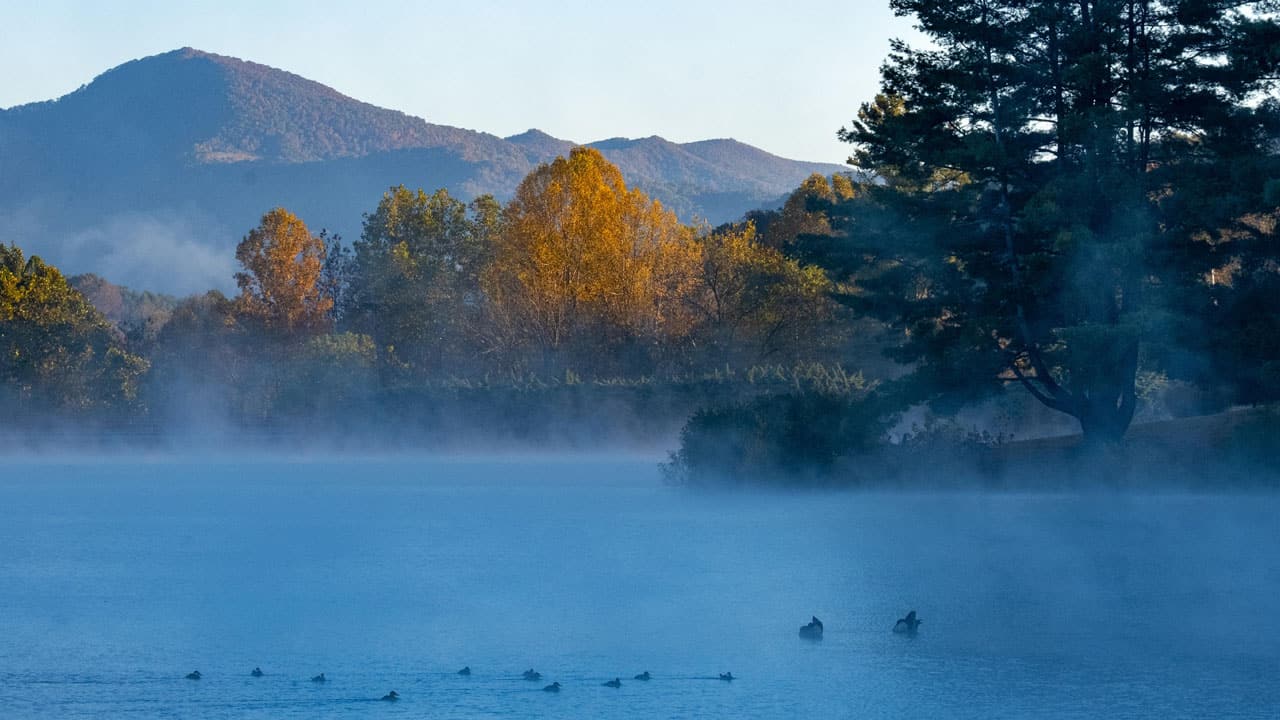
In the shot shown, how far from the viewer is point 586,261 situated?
4925 centimetres

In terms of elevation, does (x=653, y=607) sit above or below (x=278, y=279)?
below

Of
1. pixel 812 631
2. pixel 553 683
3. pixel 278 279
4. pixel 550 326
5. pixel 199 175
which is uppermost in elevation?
pixel 199 175

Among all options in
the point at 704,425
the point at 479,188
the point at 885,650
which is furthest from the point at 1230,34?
the point at 479,188

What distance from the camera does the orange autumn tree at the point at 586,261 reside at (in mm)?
49156

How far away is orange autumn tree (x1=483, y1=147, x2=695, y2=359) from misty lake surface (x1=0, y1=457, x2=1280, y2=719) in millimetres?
26716

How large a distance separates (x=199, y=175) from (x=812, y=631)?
18014 centimetres

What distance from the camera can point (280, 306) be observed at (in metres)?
59.2

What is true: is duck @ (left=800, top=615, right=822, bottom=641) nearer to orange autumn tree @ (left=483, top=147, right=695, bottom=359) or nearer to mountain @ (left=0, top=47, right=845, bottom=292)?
orange autumn tree @ (left=483, top=147, right=695, bottom=359)

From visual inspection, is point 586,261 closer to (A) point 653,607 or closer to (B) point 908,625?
(A) point 653,607

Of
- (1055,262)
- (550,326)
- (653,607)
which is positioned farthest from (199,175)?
(653,607)

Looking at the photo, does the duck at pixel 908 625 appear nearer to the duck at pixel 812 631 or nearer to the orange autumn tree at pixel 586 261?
the duck at pixel 812 631

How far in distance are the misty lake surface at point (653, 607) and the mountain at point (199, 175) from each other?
152m

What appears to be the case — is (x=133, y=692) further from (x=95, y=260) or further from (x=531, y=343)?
(x=95, y=260)

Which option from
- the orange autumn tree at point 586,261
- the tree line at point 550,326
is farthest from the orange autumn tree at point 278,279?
the orange autumn tree at point 586,261
